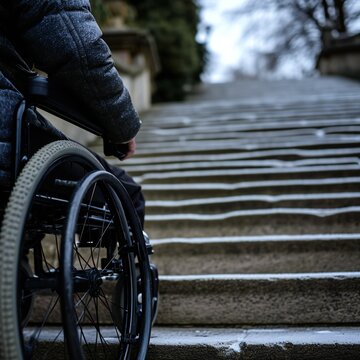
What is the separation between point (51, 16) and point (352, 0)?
53.5ft

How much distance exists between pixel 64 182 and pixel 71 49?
1.14 feet

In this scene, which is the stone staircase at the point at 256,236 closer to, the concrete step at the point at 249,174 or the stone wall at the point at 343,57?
the concrete step at the point at 249,174

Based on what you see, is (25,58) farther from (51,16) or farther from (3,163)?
(3,163)

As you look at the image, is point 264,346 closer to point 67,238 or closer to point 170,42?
Answer: point 67,238

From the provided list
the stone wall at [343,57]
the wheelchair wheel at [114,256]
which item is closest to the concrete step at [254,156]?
the wheelchair wheel at [114,256]

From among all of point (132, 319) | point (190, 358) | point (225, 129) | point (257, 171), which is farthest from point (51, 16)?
point (225, 129)

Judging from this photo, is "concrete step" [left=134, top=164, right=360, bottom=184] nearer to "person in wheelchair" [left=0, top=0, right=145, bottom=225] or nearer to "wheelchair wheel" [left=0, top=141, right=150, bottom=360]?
"wheelchair wheel" [left=0, top=141, right=150, bottom=360]

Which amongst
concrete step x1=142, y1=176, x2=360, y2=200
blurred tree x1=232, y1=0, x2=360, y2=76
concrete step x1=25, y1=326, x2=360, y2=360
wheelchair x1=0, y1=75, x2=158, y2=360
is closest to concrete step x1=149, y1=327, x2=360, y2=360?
concrete step x1=25, y1=326, x2=360, y2=360

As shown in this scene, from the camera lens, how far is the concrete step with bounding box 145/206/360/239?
8.57ft

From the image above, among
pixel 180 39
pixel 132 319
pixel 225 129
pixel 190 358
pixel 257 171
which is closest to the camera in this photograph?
pixel 132 319

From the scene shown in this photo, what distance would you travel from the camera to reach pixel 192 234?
108 inches

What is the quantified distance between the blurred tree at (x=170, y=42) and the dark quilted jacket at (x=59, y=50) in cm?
732

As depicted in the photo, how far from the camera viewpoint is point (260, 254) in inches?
92.1

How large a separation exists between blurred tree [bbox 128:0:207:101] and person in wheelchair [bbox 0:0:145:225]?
731 centimetres
